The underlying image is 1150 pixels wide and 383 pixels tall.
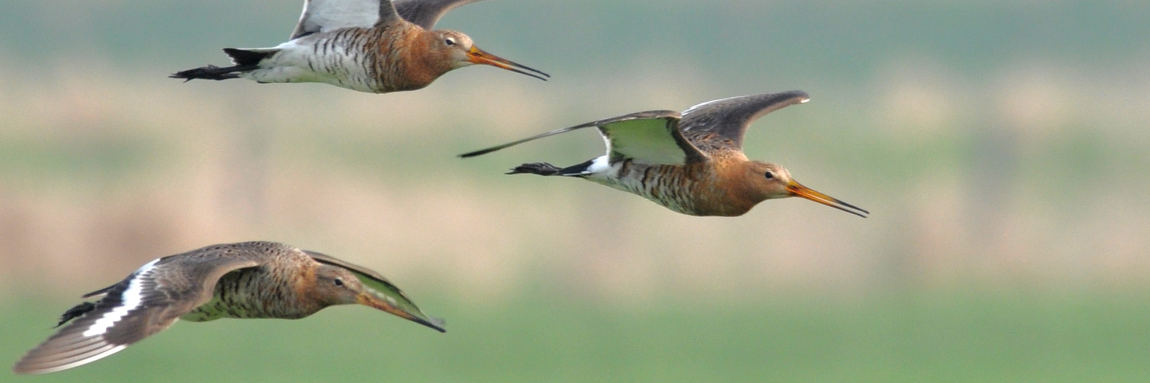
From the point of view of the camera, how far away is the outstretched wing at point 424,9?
46.6ft

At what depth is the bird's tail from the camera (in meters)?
12.7

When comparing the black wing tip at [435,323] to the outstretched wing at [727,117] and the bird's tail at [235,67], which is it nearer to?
the bird's tail at [235,67]

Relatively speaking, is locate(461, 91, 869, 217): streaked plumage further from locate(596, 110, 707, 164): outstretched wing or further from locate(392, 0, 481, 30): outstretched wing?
locate(392, 0, 481, 30): outstretched wing

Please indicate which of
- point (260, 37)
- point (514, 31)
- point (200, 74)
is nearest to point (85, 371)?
point (260, 37)

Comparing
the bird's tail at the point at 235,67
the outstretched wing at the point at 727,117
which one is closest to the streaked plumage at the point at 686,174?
the outstretched wing at the point at 727,117

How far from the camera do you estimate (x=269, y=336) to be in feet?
220

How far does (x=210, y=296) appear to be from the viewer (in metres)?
10.7

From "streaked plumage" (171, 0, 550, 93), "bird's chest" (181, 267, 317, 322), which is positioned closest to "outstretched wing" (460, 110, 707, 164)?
"streaked plumage" (171, 0, 550, 93)

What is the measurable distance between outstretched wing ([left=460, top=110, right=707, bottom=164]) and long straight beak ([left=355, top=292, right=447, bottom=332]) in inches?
64.0

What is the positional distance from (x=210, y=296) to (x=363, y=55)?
2670mm

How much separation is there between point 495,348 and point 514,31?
12744 millimetres

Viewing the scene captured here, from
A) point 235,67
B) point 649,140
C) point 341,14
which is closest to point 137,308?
point 235,67

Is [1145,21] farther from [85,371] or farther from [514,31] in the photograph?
[85,371]

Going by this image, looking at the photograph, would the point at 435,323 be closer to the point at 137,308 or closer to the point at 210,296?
the point at 210,296
